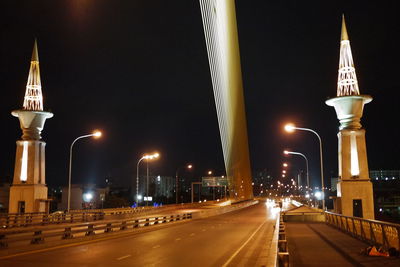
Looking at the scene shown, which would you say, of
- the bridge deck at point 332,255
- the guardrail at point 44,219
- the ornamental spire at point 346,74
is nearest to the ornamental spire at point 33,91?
the guardrail at point 44,219

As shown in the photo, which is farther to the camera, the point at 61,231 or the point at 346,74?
the point at 346,74

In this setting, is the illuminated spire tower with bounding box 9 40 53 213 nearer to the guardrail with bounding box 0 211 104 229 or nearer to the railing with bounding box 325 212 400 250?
the guardrail with bounding box 0 211 104 229

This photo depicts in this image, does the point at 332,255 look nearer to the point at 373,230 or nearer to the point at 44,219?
the point at 373,230

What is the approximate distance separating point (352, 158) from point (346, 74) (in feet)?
31.4

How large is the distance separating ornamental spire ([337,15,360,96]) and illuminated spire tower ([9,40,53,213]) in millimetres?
34204

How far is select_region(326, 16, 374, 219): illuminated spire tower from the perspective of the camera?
4950 cm

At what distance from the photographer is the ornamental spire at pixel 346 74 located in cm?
5284

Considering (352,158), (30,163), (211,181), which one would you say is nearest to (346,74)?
(352,158)

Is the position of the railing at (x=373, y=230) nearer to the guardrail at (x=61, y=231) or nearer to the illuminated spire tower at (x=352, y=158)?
the guardrail at (x=61, y=231)

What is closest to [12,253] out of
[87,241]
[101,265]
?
[101,265]

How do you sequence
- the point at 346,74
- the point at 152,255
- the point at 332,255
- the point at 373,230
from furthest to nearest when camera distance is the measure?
the point at 346,74
the point at 373,230
the point at 152,255
the point at 332,255

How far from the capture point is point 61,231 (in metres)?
23.5

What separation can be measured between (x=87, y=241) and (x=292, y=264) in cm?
1325

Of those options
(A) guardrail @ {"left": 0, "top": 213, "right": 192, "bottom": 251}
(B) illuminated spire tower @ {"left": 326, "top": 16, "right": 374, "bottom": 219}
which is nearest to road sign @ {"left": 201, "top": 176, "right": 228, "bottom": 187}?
(B) illuminated spire tower @ {"left": 326, "top": 16, "right": 374, "bottom": 219}
